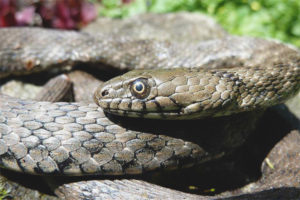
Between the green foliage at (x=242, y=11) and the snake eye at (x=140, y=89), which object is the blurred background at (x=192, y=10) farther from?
the snake eye at (x=140, y=89)

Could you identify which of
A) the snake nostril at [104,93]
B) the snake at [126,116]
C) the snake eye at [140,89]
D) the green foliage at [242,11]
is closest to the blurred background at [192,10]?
the green foliage at [242,11]

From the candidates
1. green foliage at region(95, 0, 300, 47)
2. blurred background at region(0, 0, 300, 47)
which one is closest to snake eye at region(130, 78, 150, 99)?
blurred background at region(0, 0, 300, 47)

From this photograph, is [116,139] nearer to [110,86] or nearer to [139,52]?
[110,86]

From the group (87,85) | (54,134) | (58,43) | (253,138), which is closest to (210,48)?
(253,138)

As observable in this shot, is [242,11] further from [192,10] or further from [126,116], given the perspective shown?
[126,116]

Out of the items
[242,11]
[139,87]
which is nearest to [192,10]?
[242,11]

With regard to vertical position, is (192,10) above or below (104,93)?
above
